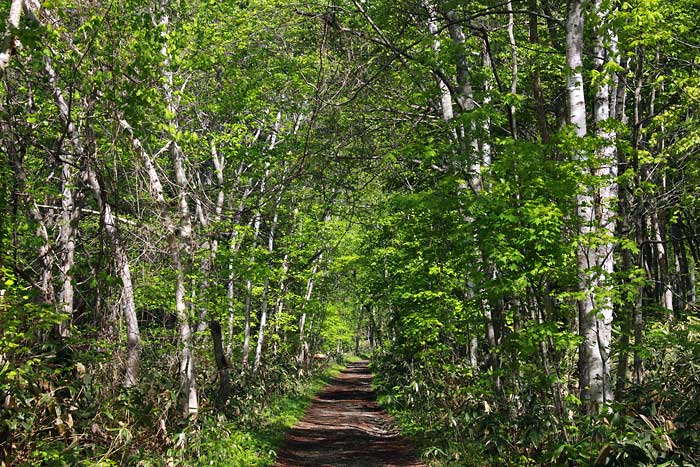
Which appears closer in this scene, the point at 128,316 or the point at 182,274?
the point at 128,316

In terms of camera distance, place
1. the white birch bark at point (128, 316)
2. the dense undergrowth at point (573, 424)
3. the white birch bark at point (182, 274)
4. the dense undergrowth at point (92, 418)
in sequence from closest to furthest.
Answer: the dense undergrowth at point (573, 424) → the dense undergrowth at point (92, 418) → the white birch bark at point (128, 316) → the white birch bark at point (182, 274)

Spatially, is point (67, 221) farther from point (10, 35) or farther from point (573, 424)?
point (573, 424)

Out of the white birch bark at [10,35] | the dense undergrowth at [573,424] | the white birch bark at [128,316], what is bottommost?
the dense undergrowth at [573,424]

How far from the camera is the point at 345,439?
1516 centimetres

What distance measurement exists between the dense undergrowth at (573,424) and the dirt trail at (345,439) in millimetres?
678

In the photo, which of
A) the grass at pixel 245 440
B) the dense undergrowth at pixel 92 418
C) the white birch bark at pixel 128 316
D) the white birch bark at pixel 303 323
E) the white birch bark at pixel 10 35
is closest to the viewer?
the white birch bark at pixel 10 35

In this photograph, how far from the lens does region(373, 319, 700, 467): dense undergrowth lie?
6.27 m

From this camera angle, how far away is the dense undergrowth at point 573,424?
6.27m

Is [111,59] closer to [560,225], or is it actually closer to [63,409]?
[63,409]

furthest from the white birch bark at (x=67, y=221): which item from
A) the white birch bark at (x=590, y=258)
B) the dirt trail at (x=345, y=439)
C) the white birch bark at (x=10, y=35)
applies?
the white birch bark at (x=590, y=258)

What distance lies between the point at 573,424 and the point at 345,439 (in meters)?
8.41

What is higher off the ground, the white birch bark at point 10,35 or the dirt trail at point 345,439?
the white birch bark at point 10,35

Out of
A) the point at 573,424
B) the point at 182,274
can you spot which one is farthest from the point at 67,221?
the point at 573,424

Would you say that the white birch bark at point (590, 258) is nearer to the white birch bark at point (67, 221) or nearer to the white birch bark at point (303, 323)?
the white birch bark at point (67, 221)
